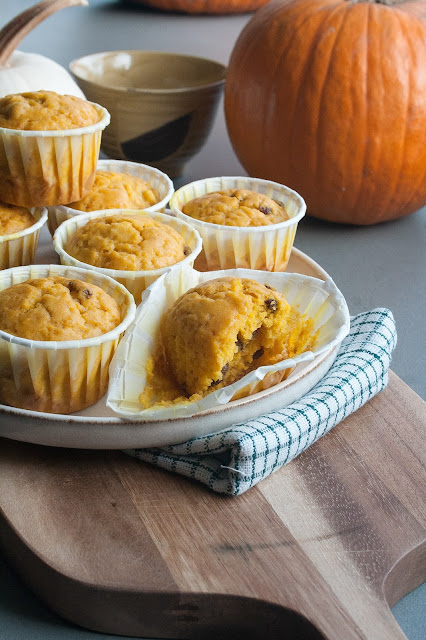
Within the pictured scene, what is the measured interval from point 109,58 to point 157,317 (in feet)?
5.89

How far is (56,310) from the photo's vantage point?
1477mm

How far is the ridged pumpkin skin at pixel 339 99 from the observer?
2477 millimetres

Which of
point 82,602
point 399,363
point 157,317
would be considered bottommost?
point 399,363

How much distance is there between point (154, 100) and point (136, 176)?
621 mm

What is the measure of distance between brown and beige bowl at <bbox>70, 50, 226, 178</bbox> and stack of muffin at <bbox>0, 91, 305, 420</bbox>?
62 centimetres

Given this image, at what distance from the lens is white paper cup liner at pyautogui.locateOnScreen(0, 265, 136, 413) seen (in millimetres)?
1408

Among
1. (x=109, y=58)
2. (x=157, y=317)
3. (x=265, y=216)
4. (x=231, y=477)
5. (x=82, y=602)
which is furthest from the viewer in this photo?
(x=109, y=58)

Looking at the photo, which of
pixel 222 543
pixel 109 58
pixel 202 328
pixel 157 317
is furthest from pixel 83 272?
pixel 109 58

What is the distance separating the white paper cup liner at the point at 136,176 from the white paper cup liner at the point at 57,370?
1.60ft

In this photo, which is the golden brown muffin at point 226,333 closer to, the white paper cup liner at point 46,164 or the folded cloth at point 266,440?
the folded cloth at point 266,440

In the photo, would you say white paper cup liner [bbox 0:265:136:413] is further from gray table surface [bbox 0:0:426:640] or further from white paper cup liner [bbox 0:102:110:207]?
white paper cup liner [bbox 0:102:110:207]

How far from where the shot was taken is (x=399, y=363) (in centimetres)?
208

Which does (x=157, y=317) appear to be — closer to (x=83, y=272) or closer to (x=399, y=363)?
(x=83, y=272)

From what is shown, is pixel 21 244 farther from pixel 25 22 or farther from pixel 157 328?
pixel 25 22
